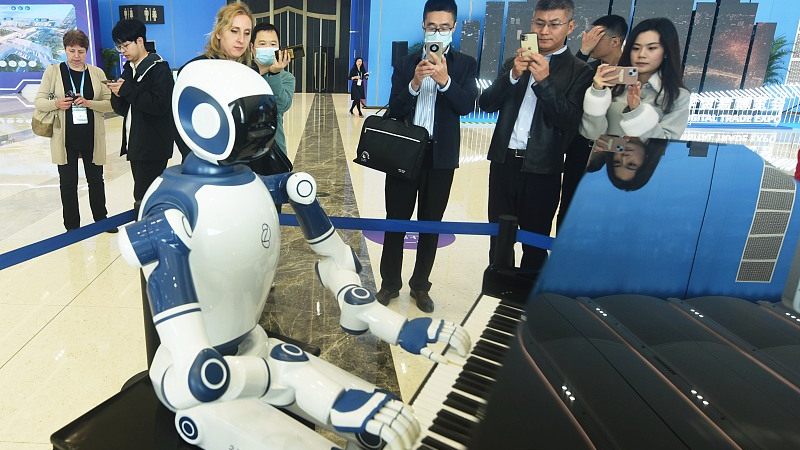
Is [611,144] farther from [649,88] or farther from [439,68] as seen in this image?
[439,68]

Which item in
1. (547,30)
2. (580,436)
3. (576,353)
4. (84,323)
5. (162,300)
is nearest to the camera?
Result: (580,436)

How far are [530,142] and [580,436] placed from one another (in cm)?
194

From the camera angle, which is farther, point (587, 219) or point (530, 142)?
point (530, 142)

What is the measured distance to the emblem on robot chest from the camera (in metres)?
1.34

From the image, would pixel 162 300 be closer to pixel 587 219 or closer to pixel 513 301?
pixel 513 301

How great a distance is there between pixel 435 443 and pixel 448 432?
0.03m

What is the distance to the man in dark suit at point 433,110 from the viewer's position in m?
2.49

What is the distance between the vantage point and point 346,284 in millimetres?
1548

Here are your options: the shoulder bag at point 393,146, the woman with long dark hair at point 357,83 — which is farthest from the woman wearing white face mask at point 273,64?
the woman with long dark hair at point 357,83

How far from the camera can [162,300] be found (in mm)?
1158

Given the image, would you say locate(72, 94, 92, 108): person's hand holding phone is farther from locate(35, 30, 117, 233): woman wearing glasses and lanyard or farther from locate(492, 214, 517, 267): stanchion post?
locate(492, 214, 517, 267): stanchion post

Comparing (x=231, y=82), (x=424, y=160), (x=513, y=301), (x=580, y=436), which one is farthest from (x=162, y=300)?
(x=424, y=160)

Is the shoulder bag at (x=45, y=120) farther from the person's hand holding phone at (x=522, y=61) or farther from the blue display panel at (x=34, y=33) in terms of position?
the blue display panel at (x=34, y=33)

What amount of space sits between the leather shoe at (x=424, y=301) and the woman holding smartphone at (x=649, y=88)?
136 centimetres
